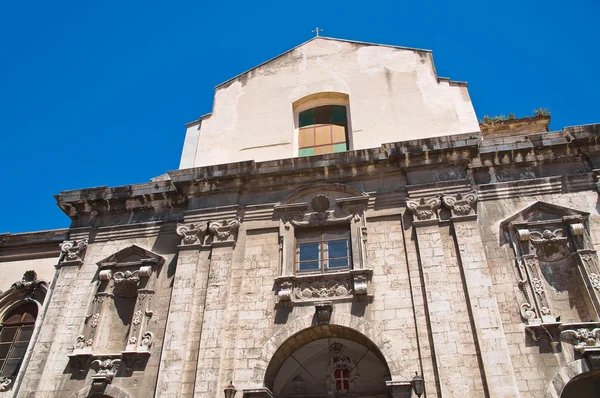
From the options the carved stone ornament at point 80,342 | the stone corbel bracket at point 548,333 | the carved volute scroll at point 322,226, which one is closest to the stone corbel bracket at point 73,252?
the carved stone ornament at point 80,342

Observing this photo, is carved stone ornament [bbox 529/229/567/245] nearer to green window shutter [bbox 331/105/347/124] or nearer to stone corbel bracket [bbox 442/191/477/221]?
stone corbel bracket [bbox 442/191/477/221]

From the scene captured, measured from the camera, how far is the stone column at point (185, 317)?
423 inches

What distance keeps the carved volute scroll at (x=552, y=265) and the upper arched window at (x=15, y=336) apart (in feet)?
44.0

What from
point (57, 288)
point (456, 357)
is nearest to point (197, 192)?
point (57, 288)

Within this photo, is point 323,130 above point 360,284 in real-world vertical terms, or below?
above

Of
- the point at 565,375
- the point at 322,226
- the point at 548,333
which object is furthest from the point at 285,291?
the point at 565,375

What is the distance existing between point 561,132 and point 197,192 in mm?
9890

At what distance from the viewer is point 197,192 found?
13.6 metres

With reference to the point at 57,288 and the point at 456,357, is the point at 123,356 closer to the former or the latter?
the point at 57,288

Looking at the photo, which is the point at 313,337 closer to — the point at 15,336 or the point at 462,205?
the point at 462,205

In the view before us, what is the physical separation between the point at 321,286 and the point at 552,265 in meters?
5.47

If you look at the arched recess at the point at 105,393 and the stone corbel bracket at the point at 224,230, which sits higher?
the stone corbel bracket at the point at 224,230

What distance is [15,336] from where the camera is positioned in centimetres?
1406

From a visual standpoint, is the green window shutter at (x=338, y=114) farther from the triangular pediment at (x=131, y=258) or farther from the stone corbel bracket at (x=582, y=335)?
the stone corbel bracket at (x=582, y=335)
